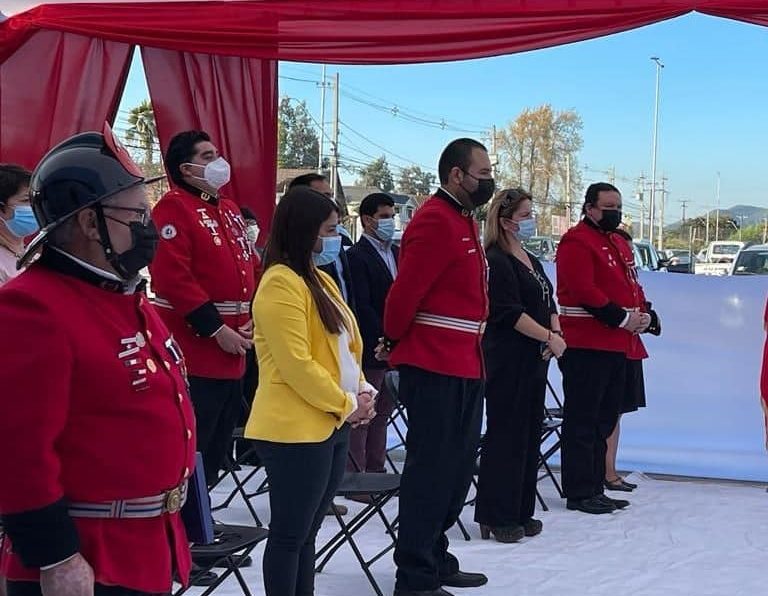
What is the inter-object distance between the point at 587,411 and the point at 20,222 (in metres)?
2.80

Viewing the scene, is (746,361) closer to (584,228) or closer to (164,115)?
(584,228)

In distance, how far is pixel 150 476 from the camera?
1.71 m

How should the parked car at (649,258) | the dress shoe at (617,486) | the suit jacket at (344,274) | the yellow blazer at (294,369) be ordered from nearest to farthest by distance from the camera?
the yellow blazer at (294,369), the suit jacket at (344,274), the dress shoe at (617,486), the parked car at (649,258)

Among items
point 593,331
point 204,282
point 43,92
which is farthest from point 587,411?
point 43,92

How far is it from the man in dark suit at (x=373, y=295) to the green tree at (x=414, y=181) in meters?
1.81

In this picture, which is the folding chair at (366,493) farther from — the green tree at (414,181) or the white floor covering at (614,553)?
the green tree at (414,181)

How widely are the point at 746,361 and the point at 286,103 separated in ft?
9.83

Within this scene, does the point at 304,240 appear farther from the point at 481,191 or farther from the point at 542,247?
the point at 542,247

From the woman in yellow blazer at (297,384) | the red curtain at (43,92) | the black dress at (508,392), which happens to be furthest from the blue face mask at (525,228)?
the red curtain at (43,92)

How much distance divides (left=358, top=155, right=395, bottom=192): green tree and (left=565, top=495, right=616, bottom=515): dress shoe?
3.31 m

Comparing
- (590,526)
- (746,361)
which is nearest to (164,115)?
(590,526)

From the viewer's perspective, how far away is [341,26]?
4551 mm

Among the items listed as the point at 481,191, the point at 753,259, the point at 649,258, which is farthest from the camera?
the point at 649,258

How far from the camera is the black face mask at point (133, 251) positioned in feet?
5.54
